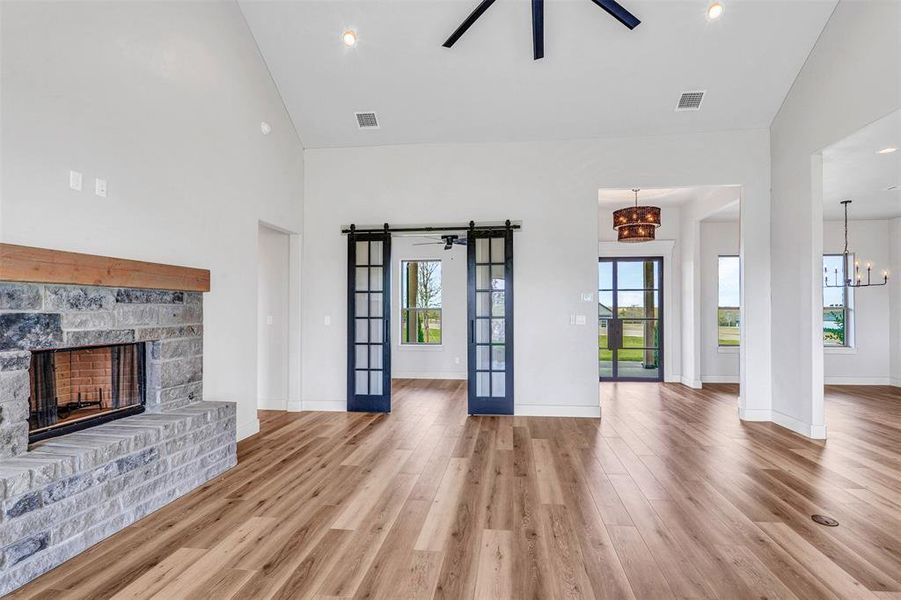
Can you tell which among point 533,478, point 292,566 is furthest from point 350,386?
point 292,566

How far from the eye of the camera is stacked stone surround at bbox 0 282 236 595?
2.04 m

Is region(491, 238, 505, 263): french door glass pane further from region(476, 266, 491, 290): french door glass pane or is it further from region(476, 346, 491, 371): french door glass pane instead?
region(476, 346, 491, 371): french door glass pane

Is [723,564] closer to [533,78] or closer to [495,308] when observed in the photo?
[495,308]

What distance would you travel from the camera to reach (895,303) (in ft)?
24.1

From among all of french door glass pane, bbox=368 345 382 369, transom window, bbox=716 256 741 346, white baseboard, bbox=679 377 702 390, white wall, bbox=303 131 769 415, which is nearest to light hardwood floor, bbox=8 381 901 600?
white wall, bbox=303 131 769 415

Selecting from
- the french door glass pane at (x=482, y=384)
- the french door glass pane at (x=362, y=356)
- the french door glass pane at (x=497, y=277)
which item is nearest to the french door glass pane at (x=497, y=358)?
the french door glass pane at (x=482, y=384)

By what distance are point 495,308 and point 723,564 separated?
3.48m

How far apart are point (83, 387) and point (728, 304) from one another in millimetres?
8642

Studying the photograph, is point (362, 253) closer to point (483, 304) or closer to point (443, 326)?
point (483, 304)

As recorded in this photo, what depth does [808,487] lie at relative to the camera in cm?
311

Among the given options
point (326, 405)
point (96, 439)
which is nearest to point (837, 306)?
point (326, 405)

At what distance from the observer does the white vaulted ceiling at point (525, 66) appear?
4.01 meters

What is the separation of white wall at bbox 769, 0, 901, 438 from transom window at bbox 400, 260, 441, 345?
5190 millimetres

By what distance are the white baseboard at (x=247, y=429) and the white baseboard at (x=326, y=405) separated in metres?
1.00
